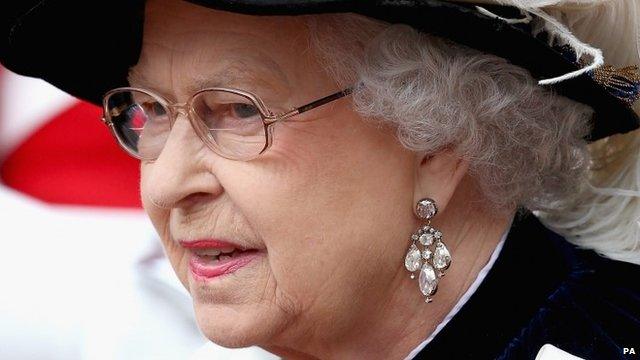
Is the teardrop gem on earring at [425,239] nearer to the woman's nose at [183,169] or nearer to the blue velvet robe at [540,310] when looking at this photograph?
the blue velvet robe at [540,310]

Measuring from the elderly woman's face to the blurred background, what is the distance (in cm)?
69

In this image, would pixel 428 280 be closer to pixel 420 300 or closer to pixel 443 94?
pixel 420 300

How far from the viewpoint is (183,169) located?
2174mm

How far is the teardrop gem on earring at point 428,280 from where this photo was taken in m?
2.23

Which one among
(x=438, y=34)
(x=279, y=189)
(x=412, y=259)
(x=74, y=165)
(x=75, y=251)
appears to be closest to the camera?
(x=438, y=34)

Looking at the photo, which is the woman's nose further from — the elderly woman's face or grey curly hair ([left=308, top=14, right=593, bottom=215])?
grey curly hair ([left=308, top=14, right=593, bottom=215])

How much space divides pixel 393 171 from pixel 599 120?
0.53 metres

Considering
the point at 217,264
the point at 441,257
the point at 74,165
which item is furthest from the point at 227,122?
the point at 74,165

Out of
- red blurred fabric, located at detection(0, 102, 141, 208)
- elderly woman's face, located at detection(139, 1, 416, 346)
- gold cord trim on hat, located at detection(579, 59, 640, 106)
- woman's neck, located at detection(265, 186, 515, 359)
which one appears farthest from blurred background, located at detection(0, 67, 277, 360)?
gold cord trim on hat, located at detection(579, 59, 640, 106)

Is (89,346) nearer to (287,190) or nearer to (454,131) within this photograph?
(287,190)

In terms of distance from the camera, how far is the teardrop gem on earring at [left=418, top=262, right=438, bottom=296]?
2.23m

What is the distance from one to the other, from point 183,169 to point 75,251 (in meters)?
1.77

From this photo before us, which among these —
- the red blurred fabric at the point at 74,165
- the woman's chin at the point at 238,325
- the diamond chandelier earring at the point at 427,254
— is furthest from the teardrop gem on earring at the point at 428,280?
the red blurred fabric at the point at 74,165

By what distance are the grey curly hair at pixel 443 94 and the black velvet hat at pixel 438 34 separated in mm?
60
